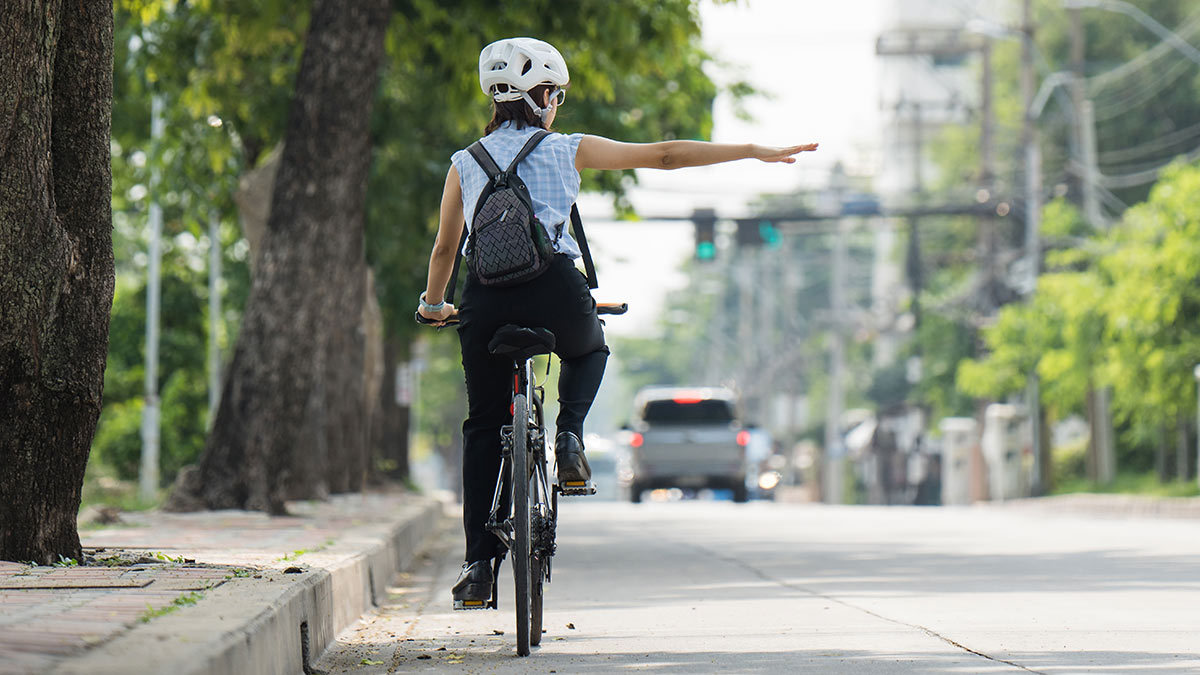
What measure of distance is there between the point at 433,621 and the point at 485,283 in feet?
8.75

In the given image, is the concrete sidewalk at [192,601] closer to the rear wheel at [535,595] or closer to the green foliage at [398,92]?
the rear wheel at [535,595]

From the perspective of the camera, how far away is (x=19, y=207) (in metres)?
7.49

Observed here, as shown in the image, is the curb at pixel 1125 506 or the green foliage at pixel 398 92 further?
the curb at pixel 1125 506

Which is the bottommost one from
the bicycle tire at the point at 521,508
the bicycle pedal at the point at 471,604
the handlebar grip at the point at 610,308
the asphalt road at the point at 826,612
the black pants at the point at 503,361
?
the asphalt road at the point at 826,612

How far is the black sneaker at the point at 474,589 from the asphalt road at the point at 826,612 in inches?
8.1

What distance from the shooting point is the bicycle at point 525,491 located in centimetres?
654

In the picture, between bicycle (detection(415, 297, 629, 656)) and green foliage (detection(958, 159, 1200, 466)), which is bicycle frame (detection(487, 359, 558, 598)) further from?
green foliage (detection(958, 159, 1200, 466))

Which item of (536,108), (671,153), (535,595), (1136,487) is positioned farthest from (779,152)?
(1136,487)

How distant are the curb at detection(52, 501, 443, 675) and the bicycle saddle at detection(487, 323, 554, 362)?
1.08 m

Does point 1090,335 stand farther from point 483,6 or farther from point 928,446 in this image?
point 928,446

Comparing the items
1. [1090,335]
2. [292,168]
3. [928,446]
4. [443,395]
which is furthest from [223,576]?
[928,446]

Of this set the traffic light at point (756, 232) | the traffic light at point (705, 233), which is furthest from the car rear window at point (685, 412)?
the traffic light at point (756, 232)

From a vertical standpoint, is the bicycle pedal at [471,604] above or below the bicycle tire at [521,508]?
below

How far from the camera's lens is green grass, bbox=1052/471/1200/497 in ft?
99.4
